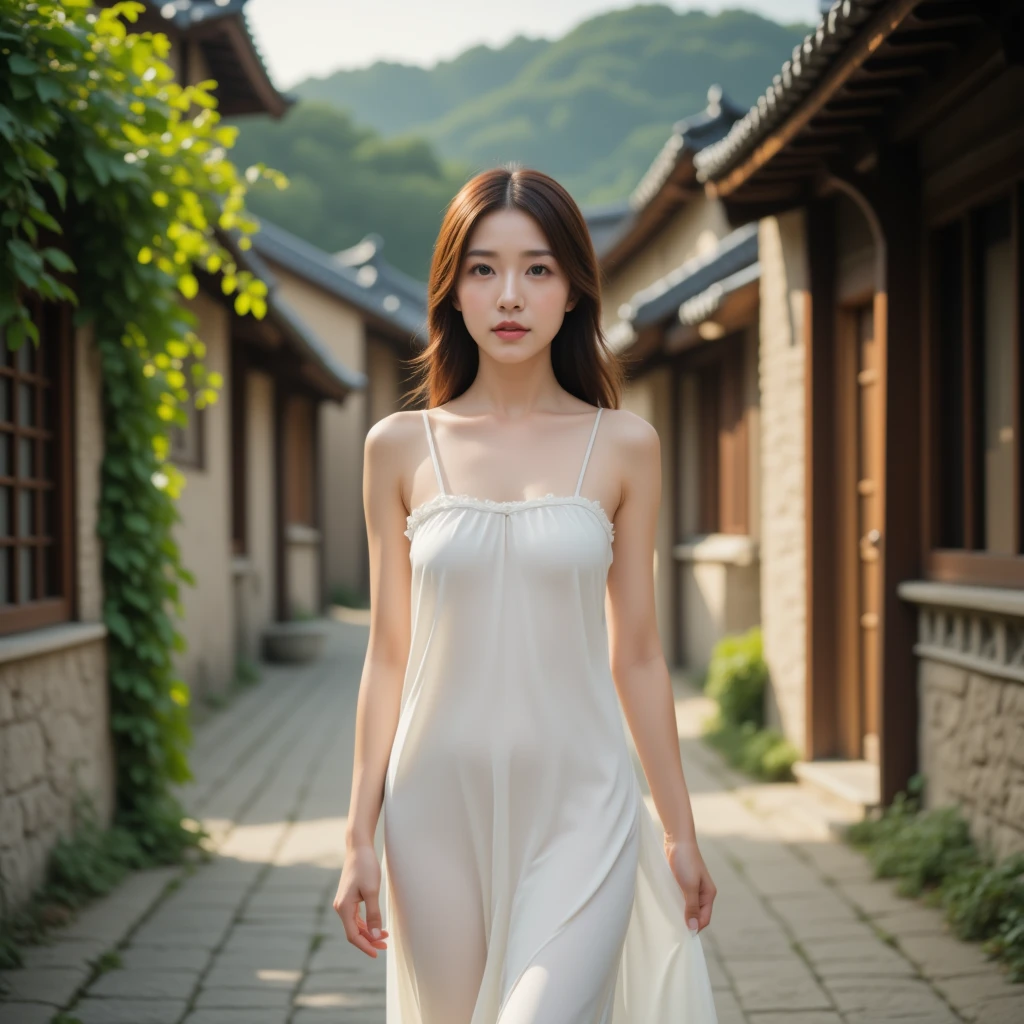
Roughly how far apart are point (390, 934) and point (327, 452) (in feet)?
67.0

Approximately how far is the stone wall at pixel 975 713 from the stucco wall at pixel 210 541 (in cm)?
607

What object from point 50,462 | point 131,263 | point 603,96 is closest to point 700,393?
point 131,263

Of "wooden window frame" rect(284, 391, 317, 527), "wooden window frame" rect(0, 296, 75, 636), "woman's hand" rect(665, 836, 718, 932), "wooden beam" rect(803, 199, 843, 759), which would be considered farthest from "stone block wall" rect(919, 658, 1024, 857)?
"wooden window frame" rect(284, 391, 317, 527)

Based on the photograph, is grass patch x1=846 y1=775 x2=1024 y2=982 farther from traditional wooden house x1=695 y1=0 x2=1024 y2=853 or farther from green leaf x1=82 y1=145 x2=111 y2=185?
green leaf x1=82 y1=145 x2=111 y2=185

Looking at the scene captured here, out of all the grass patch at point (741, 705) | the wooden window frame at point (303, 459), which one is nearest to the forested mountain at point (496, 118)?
the wooden window frame at point (303, 459)

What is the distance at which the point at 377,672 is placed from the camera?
2381 mm

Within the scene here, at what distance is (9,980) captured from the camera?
4152 millimetres

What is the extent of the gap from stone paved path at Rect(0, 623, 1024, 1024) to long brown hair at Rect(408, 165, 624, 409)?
2.27m

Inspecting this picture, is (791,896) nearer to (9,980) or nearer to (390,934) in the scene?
(9,980)

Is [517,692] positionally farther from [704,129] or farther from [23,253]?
[704,129]

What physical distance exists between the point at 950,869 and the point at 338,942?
2.36 metres

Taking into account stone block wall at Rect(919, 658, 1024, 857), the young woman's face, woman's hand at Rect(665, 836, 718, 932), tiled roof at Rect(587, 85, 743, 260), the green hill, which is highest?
the green hill

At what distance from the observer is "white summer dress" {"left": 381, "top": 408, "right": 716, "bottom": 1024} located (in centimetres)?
218

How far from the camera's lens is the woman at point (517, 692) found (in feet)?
7.16
